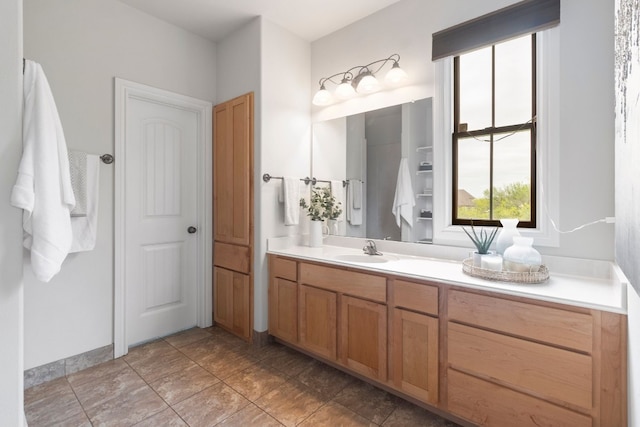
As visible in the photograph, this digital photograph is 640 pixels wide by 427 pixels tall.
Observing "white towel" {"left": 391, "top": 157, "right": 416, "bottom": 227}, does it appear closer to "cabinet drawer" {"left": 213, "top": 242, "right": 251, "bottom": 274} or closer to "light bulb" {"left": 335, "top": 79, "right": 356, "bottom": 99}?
"light bulb" {"left": 335, "top": 79, "right": 356, "bottom": 99}

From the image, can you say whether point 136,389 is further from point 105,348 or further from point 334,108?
point 334,108

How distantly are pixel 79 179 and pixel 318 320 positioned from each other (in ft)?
6.49

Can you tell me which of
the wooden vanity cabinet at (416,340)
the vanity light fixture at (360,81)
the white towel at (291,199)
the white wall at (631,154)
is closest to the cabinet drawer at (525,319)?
the wooden vanity cabinet at (416,340)

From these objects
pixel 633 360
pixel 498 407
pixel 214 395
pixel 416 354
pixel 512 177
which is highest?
pixel 512 177

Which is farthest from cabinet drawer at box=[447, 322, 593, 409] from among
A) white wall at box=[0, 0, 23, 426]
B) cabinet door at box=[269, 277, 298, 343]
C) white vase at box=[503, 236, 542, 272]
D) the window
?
white wall at box=[0, 0, 23, 426]

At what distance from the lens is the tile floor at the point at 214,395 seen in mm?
1703

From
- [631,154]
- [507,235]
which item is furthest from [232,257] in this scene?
[631,154]

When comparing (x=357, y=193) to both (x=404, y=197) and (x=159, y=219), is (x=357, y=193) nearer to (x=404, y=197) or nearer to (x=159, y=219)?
(x=404, y=197)

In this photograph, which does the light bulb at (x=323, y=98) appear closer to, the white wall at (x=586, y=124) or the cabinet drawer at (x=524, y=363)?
the white wall at (x=586, y=124)

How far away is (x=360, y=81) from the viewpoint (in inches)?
97.8

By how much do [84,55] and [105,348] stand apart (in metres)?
2.19

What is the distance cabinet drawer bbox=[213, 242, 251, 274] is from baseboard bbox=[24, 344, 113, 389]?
1047mm

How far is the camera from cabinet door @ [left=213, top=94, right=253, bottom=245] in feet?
8.63

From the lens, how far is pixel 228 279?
9.37 ft
